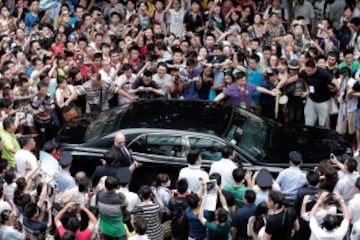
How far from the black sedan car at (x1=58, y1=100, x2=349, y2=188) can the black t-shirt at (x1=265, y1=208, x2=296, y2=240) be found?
7.64 feet

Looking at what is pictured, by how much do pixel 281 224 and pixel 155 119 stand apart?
364 cm

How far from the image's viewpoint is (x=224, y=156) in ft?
38.4

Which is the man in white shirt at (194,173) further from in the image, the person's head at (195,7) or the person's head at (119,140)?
the person's head at (195,7)

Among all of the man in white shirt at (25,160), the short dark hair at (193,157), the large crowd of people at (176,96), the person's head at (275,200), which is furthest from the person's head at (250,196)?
the man in white shirt at (25,160)

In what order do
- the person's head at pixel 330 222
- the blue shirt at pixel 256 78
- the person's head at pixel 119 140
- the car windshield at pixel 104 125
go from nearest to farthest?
the person's head at pixel 330 222 → the person's head at pixel 119 140 → the car windshield at pixel 104 125 → the blue shirt at pixel 256 78

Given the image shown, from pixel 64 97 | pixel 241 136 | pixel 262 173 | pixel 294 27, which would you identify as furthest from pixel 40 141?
pixel 294 27

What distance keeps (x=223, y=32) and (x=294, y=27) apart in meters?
1.71

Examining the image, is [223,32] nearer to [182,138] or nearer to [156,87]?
[156,87]

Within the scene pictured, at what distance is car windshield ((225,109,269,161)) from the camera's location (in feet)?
40.9

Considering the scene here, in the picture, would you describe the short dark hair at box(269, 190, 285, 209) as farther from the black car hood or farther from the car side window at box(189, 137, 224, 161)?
the black car hood

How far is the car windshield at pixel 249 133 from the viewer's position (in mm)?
12461

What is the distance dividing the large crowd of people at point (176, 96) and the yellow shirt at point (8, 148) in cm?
2

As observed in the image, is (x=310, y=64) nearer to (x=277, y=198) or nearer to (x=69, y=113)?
(x=69, y=113)

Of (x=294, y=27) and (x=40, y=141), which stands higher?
(x=294, y=27)
